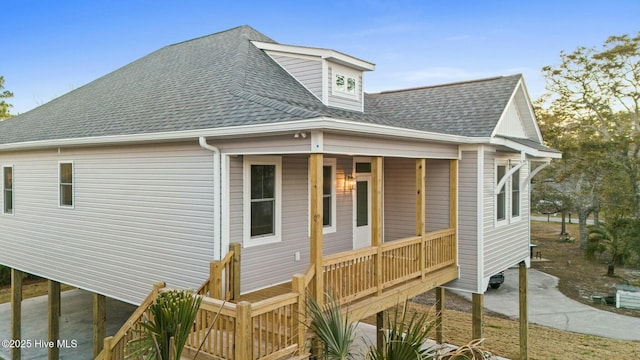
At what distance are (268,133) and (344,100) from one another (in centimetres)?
388

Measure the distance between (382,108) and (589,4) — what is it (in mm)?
12867

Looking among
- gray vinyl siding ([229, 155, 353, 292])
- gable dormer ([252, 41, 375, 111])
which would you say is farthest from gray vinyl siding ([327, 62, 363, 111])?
gray vinyl siding ([229, 155, 353, 292])

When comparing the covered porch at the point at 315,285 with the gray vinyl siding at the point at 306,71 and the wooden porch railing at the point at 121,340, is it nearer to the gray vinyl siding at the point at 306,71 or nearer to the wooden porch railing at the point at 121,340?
the wooden porch railing at the point at 121,340

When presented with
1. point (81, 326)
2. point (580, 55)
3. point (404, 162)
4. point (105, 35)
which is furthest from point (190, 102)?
point (580, 55)

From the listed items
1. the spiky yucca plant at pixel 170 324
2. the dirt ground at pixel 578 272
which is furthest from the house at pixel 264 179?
the dirt ground at pixel 578 272

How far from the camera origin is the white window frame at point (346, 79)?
9.35 meters

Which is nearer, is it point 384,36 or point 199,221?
point 199,221

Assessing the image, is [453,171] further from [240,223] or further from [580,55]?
[580,55]

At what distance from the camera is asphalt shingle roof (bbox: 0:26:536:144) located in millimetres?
7684

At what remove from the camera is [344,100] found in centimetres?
965

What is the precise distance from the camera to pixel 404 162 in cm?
1066

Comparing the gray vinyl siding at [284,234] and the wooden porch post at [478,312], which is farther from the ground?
the gray vinyl siding at [284,234]

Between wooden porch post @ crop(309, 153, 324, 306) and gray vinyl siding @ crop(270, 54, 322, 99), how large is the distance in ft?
12.5

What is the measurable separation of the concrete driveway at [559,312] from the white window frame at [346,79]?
10.9 m
